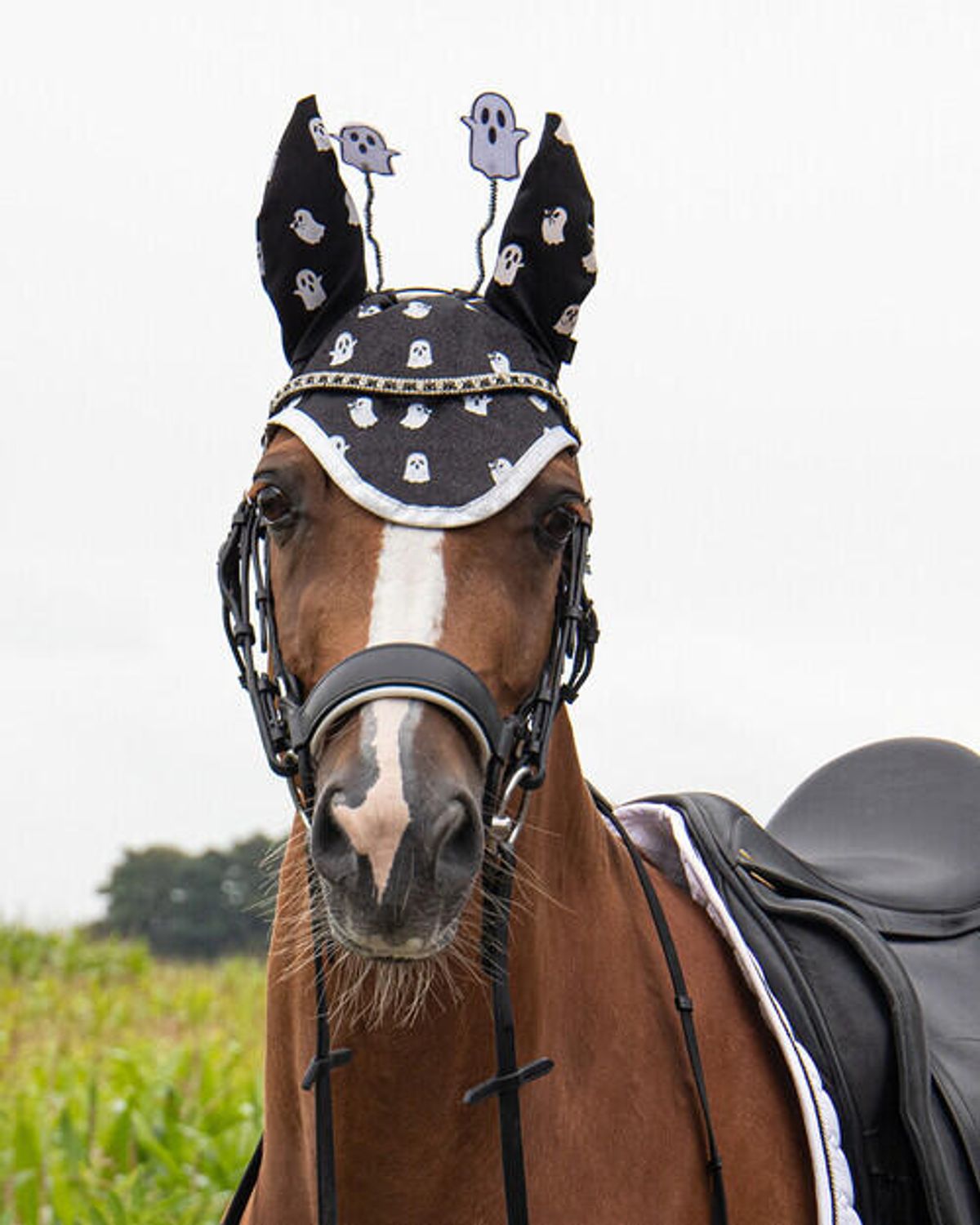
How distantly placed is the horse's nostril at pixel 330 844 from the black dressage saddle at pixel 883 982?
114 centimetres

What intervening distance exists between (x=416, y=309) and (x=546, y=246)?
26 cm

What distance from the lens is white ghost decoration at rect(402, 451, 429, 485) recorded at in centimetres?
225

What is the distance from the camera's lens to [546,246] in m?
2.63

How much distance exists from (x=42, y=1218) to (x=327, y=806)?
15.6 ft

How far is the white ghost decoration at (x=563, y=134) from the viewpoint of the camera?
2.65 m

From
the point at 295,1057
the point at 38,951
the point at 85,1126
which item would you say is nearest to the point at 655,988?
the point at 295,1057

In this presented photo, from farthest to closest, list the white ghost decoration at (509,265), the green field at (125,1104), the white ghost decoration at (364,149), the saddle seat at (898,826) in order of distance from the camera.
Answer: the green field at (125,1104) → the saddle seat at (898,826) → the white ghost decoration at (364,149) → the white ghost decoration at (509,265)

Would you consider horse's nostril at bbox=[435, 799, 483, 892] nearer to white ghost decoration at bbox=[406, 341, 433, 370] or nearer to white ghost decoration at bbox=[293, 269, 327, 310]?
white ghost decoration at bbox=[406, 341, 433, 370]

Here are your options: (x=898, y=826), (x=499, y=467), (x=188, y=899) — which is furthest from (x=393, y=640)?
(x=188, y=899)

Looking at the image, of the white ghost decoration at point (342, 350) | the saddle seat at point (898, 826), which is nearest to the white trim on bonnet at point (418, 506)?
the white ghost decoration at point (342, 350)

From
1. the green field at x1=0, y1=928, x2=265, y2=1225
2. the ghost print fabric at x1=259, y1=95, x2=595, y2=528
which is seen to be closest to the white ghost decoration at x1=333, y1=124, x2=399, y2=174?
the ghost print fabric at x1=259, y1=95, x2=595, y2=528

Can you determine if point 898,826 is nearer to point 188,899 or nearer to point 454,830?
point 454,830

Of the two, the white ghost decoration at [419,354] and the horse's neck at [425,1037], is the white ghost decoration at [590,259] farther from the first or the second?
the horse's neck at [425,1037]

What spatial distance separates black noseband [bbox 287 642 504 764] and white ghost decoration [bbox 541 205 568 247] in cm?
88
